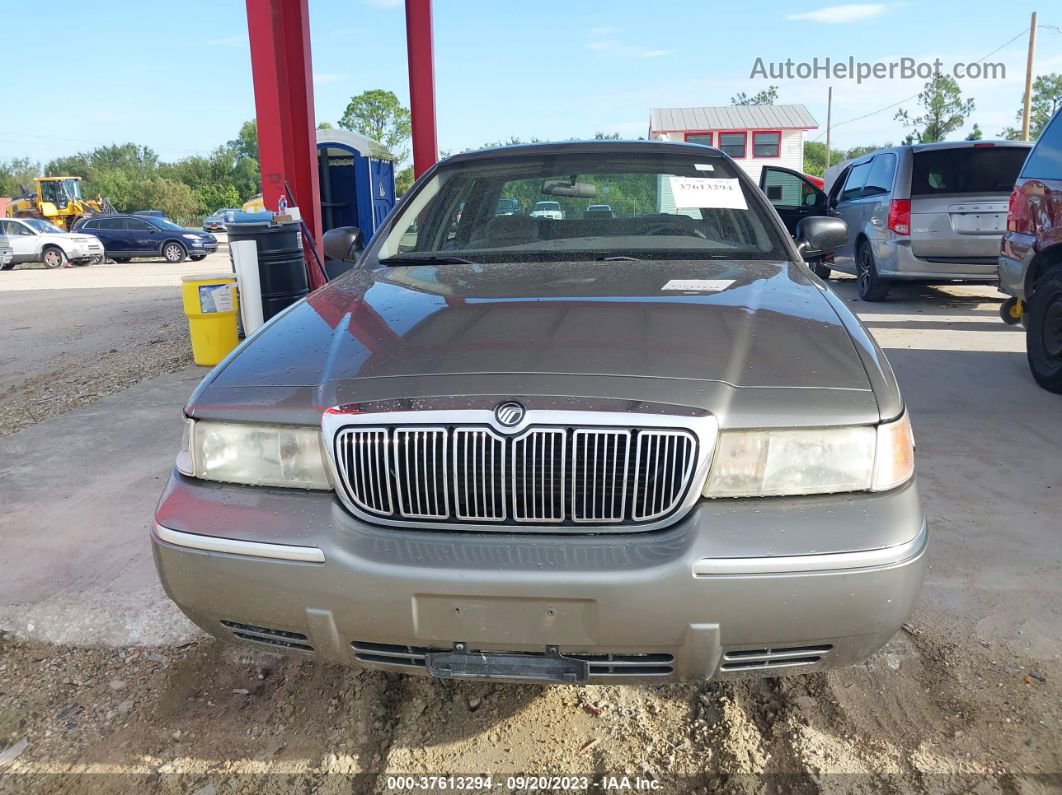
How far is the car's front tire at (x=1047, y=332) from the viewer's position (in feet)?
18.4

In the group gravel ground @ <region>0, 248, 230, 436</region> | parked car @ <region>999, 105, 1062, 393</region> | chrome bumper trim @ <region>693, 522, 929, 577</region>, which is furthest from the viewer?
gravel ground @ <region>0, 248, 230, 436</region>

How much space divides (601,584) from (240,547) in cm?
81

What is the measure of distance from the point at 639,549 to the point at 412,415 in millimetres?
567

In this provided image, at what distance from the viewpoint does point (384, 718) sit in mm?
2318

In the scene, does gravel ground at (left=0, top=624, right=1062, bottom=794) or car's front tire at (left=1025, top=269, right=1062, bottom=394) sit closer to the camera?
gravel ground at (left=0, top=624, right=1062, bottom=794)

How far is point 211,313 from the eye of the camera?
6.89m

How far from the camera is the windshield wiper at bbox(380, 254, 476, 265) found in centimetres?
313

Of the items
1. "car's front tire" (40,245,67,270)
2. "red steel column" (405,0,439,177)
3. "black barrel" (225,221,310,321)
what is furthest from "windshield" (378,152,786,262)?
"car's front tire" (40,245,67,270)

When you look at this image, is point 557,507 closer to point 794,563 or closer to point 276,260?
point 794,563

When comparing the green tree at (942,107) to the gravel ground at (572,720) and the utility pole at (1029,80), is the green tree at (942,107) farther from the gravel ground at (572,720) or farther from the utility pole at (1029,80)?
the gravel ground at (572,720)

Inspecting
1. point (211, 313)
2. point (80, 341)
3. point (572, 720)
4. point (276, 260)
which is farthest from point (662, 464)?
point (80, 341)

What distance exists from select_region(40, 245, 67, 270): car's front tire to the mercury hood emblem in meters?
26.1

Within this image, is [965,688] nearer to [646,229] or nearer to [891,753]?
[891,753]

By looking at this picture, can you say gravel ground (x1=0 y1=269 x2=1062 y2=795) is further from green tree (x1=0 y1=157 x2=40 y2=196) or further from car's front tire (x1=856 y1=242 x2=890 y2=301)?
green tree (x1=0 y1=157 x2=40 y2=196)
